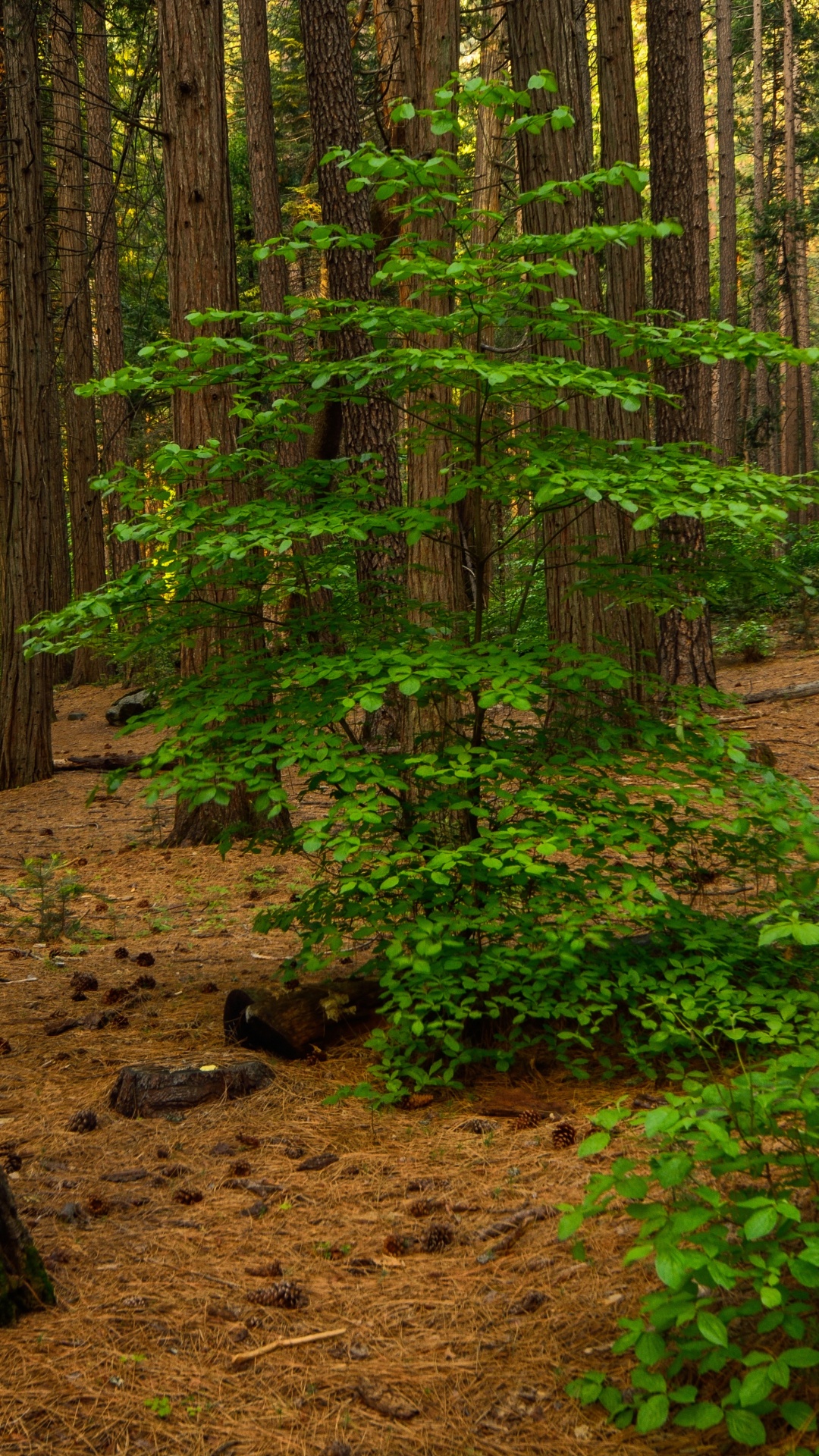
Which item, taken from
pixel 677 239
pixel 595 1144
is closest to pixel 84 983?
pixel 595 1144

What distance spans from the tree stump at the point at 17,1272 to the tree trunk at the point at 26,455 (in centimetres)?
862

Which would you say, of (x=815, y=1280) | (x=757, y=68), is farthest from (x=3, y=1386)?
(x=757, y=68)

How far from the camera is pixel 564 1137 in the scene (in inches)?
142

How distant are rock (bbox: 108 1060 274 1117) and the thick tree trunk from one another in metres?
12.5

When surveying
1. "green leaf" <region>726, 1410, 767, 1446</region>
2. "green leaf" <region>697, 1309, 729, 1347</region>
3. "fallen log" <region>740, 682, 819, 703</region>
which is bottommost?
"green leaf" <region>726, 1410, 767, 1446</region>

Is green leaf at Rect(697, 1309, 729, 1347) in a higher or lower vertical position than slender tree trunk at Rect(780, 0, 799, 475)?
lower

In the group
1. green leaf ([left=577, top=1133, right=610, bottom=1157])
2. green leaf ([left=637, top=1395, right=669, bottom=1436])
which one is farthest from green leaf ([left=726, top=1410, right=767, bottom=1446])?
green leaf ([left=577, top=1133, right=610, bottom=1157])

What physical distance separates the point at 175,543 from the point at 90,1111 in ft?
6.92

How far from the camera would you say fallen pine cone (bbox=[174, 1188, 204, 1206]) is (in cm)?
341

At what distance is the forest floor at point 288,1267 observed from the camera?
2396mm

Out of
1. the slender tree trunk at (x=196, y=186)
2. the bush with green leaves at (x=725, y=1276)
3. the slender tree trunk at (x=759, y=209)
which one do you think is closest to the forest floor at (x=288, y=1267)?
the bush with green leaves at (x=725, y=1276)

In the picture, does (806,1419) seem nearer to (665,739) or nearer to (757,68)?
(665,739)

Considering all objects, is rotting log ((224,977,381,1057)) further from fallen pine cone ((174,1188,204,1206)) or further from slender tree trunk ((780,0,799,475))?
slender tree trunk ((780,0,799,475))

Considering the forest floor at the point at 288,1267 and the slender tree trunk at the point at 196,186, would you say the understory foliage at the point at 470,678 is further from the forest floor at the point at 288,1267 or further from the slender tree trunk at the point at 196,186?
the slender tree trunk at the point at 196,186
